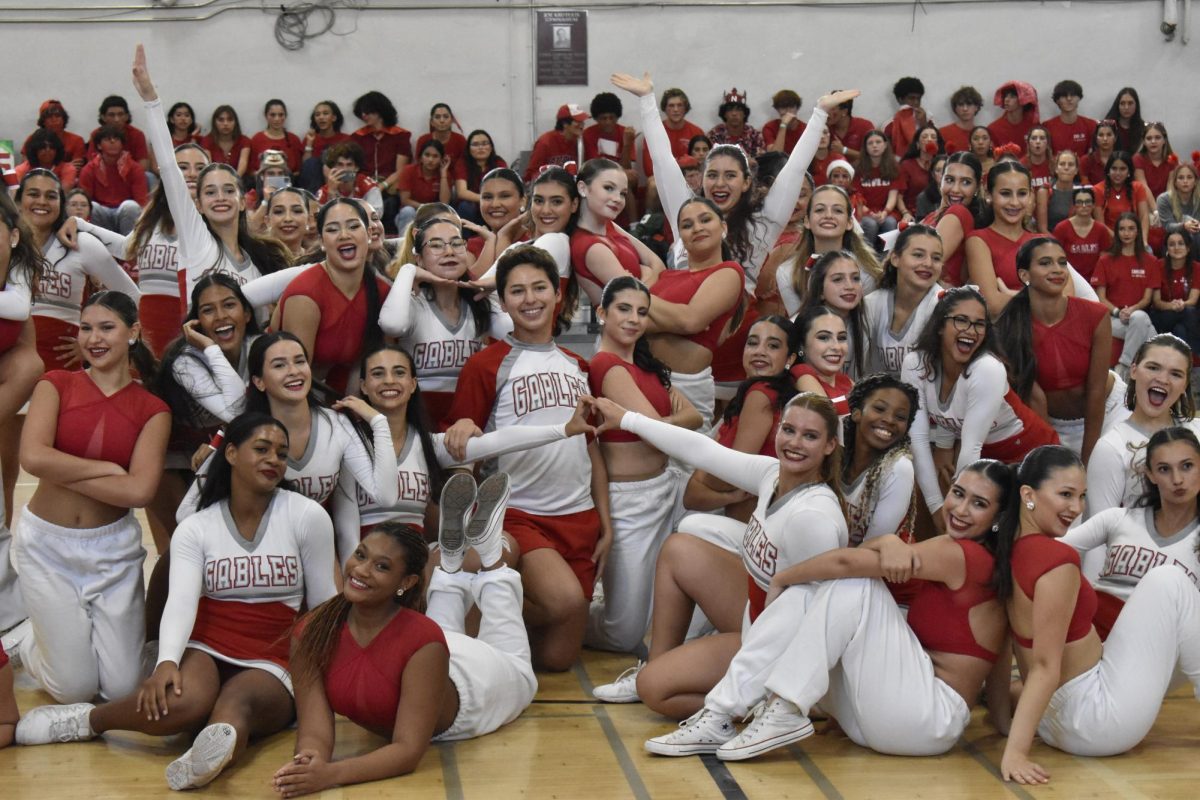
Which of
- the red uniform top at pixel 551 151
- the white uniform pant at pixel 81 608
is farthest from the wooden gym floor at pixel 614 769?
the red uniform top at pixel 551 151

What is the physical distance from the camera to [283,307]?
14.9 ft

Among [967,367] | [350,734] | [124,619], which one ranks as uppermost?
[967,367]

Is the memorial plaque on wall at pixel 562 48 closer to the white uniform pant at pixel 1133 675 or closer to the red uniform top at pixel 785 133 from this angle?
the red uniform top at pixel 785 133

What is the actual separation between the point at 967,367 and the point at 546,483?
4.62 ft

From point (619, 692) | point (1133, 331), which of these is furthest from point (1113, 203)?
point (619, 692)

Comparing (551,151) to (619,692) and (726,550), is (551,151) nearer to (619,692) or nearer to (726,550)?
(726,550)

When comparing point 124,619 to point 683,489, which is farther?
point 683,489

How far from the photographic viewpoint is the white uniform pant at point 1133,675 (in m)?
3.56

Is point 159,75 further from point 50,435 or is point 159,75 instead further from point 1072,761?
point 1072,761

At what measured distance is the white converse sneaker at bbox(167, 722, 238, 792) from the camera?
333 cm

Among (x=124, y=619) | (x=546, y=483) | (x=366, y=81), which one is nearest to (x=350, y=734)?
(x=124, y=619)

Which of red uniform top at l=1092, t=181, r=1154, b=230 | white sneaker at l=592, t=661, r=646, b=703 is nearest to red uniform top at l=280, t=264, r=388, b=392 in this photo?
white sneaker at l=592, t=661, r=646, b=703

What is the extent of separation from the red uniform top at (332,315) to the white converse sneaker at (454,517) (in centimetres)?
80

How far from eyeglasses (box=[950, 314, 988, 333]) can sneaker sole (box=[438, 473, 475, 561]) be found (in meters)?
1.64
